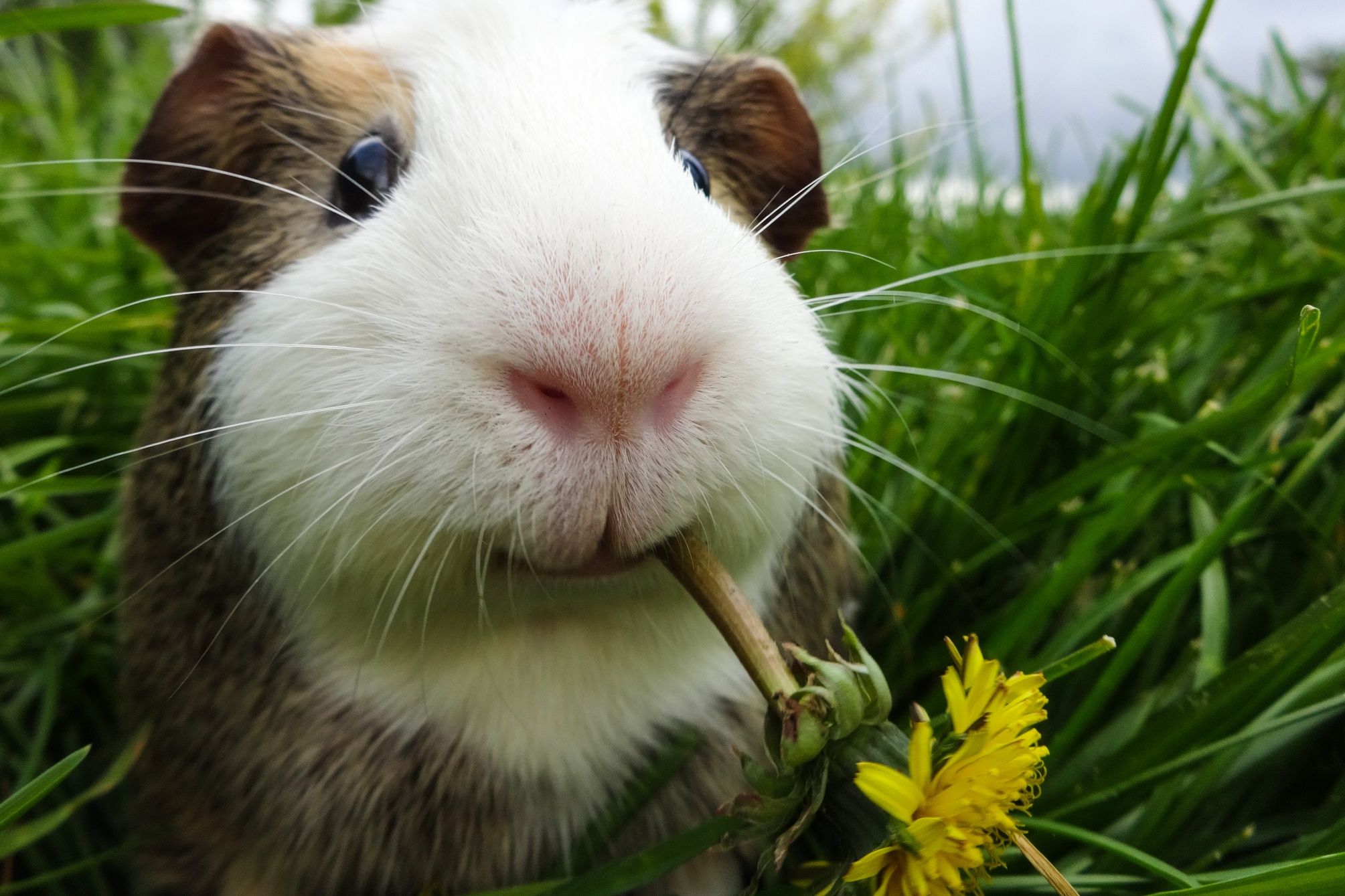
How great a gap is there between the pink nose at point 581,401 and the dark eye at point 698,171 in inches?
23.4

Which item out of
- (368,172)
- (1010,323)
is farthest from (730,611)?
(1010,323)

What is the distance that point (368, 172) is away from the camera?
142cm

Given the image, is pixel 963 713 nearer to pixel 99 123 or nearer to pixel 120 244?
pixel 120 244

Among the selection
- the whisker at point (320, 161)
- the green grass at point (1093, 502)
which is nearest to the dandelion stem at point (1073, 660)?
the green grass at point (1093, 502)

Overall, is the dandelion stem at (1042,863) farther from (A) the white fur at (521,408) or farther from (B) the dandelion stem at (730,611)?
(A) the white fur at (521,408)

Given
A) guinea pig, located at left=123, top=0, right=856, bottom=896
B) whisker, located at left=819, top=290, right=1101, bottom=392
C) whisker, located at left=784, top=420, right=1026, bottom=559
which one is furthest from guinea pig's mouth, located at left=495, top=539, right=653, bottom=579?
whisker, located at left=819, top=290, right=1101, bottom=392

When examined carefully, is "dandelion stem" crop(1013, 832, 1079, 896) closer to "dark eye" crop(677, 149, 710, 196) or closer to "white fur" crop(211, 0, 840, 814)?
"white fur" crop(211, 0, 840, 814)

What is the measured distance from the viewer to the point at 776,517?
4.32ft

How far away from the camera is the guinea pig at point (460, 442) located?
3.45ft

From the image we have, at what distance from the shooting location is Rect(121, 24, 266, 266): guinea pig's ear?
5.13ft

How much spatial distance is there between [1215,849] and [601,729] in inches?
36.9

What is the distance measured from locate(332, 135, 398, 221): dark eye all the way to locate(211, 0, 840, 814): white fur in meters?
0.09

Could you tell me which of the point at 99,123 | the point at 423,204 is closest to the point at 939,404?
the point at 423,204

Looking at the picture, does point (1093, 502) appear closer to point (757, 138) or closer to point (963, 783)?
point (757, 138)
